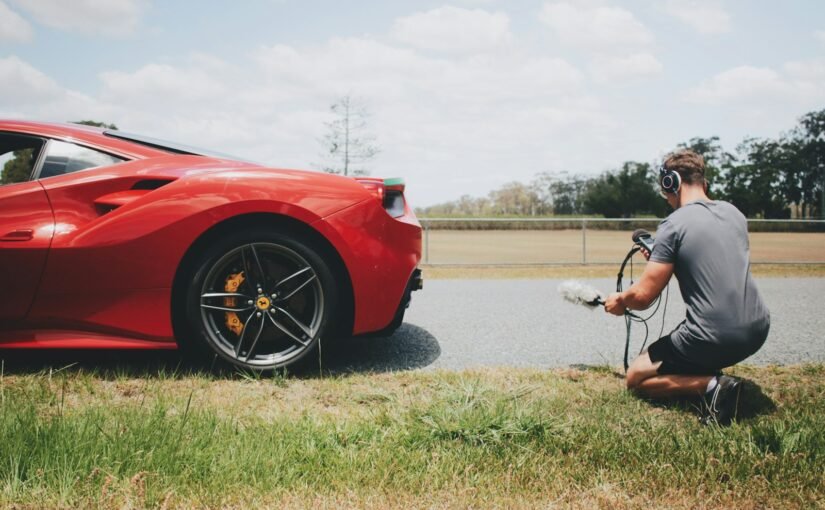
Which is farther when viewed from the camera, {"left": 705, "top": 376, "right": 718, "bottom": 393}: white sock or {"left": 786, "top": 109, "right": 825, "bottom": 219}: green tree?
{"left": 786, "top": 109, "right": 825, "bottom": 219}: green tree

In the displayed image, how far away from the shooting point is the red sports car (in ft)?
Answer: 9.61

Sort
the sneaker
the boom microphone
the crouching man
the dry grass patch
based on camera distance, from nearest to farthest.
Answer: the sneaker
the crouching man
the boom microphone
the dry grass patch

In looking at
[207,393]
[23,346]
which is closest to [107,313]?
[23,346]

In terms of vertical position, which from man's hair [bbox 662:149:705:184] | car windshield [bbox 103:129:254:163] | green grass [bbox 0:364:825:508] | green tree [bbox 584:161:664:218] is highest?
green tree [bbox 584:161:664:218]

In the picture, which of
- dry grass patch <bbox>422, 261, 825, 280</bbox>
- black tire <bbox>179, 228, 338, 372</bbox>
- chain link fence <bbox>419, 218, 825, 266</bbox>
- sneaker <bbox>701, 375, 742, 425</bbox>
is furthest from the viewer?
chain link fence <bbox>419, 218, 825, 266</bbox>

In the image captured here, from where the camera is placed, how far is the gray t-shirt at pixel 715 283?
2609 mm

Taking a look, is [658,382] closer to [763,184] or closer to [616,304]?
[616,304]

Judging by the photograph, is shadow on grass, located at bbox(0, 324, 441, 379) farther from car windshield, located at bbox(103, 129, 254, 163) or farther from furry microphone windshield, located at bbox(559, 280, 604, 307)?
car windshield, located at bbox(103, 129, 254, 163)

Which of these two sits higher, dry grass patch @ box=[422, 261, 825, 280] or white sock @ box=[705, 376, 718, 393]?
white sock @ box=[705, 376, 718, 393]

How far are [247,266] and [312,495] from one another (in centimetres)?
162

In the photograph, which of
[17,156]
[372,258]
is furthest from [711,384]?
[17,156]

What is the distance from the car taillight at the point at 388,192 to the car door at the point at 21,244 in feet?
5.79

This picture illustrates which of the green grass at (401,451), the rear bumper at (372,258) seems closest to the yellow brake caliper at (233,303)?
the green grass at (401,451)

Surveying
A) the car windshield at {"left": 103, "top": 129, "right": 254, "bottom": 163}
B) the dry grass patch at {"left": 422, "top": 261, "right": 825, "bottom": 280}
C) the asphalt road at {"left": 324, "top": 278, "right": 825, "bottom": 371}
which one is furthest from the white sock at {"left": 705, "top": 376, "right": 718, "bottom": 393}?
the dry grass patch at {"left": 422, "top": 261, "right": 825, "bottom": 280}
